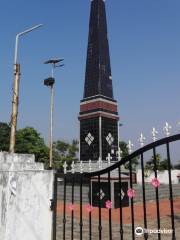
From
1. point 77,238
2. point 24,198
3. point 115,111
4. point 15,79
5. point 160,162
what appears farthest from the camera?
point 160,162

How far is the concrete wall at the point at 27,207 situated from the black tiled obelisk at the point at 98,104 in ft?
90.5

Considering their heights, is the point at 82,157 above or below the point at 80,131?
below

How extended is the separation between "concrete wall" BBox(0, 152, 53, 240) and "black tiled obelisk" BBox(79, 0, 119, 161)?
27570 mm

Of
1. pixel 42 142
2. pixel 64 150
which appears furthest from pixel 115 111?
pixel 64 150

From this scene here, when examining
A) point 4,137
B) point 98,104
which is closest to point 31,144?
point 4,137

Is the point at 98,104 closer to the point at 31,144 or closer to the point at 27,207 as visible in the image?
the point at 31,144

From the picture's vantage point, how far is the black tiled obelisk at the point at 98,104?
3319 cm

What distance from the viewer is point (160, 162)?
38906 millimetres

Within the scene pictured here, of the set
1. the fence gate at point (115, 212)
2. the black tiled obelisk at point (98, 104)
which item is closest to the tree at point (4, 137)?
the black tiled obelisk at point (98, 104)

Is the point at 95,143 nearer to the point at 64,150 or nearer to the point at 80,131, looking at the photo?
the point at 80,131

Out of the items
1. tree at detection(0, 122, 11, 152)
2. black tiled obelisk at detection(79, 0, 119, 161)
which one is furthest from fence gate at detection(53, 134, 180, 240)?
tree at detection(0, 122, 11, 152)

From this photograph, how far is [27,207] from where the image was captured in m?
4.95

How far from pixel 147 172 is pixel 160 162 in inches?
200

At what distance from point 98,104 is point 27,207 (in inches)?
1141
